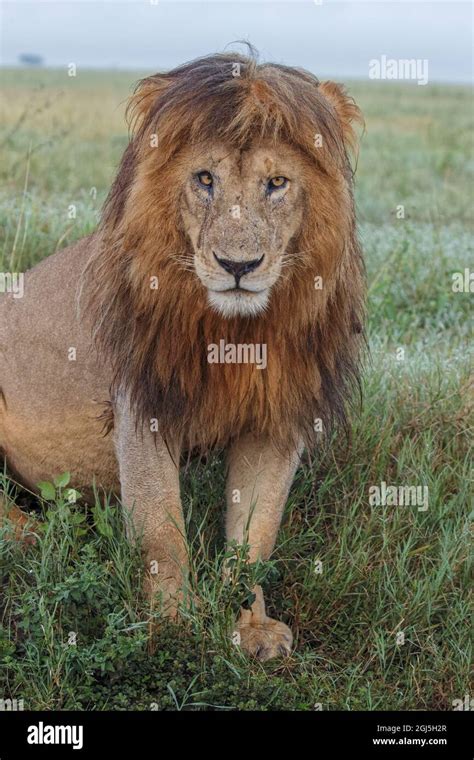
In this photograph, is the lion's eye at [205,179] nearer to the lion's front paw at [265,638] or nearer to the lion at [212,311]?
the lion at [212,311]

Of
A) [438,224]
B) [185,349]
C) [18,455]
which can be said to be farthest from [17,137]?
[185,349]

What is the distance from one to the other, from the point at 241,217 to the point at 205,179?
17cm

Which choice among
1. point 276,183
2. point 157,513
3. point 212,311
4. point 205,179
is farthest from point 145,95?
point 157,513

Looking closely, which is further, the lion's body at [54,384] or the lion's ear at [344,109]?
the lion's body at [54,384]

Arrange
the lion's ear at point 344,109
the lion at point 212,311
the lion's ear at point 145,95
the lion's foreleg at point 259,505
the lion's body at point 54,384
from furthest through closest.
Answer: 1. the lion's body at point 54,384
2. the lion's foreleg at point 259,505
3. the lion's ear at point 344,109
4. the lion's ear at point 145,95
5. the lion at point 212,311

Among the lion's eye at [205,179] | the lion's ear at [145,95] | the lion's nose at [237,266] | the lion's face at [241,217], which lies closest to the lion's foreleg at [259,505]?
the lion's face at [241,217]

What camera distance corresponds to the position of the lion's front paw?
142 inches

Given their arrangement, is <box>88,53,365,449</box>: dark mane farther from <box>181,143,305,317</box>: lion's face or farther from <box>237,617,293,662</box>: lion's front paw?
<box>237,617,293,662</box>: lion's front paw

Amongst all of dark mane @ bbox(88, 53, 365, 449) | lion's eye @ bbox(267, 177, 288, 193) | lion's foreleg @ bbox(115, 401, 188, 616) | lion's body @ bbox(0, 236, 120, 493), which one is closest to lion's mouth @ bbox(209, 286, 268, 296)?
dark mane @ bbox(88, 53, 365, 449)

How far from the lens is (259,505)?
3699 millimetres

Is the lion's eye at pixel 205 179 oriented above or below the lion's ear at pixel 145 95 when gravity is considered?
below

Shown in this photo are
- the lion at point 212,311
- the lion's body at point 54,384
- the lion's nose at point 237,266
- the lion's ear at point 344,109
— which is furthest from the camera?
the lion's body at point 54,384

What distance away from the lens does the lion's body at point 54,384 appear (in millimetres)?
4012

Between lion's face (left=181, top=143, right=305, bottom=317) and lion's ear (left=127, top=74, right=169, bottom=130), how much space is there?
29cm
